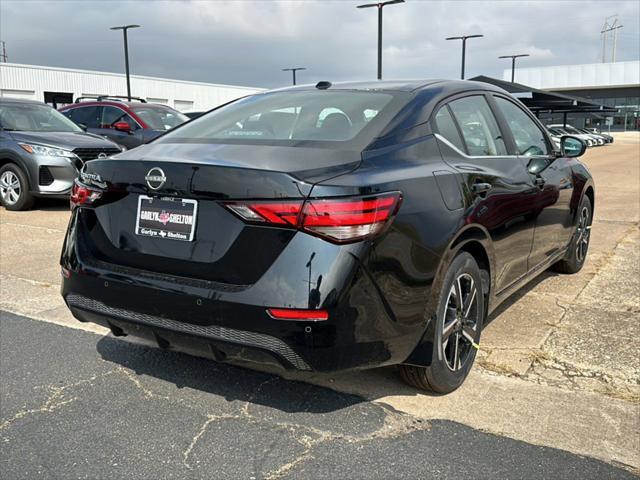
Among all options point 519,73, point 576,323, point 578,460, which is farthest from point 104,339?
point 519,73

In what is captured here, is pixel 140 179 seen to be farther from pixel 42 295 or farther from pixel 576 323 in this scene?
pixel 576 323

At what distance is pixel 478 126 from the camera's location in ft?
12.1

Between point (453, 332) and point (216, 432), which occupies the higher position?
point (453, 332)

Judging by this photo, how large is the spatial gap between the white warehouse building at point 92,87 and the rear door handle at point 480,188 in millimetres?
35266

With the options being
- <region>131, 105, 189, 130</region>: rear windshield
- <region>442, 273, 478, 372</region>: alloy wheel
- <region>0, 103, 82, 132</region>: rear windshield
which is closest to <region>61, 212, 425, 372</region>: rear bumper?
<region>442, 273, 478, 372</region>: alloy wheel

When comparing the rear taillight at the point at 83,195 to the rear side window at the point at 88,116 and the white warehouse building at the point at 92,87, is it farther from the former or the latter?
the white warehouse building at the point at 92,87

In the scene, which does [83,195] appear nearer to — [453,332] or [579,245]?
[453,332]

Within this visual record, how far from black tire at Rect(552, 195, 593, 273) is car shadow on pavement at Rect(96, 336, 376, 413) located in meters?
2.97

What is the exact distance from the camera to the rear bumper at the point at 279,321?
247 centimetres

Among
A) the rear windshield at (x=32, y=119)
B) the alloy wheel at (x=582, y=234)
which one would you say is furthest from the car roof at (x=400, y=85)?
the rear windshield at (x=32, y=119)

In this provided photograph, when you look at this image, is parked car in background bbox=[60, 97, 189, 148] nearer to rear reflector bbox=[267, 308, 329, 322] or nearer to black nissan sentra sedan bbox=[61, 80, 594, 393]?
black nissan sentra sedan bbox=[61, 80, 594, 393]

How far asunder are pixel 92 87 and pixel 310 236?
50.7 meters

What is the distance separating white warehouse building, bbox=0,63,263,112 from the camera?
42.3 metres

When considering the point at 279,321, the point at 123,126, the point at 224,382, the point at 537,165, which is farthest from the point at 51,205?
the point at 279,321
